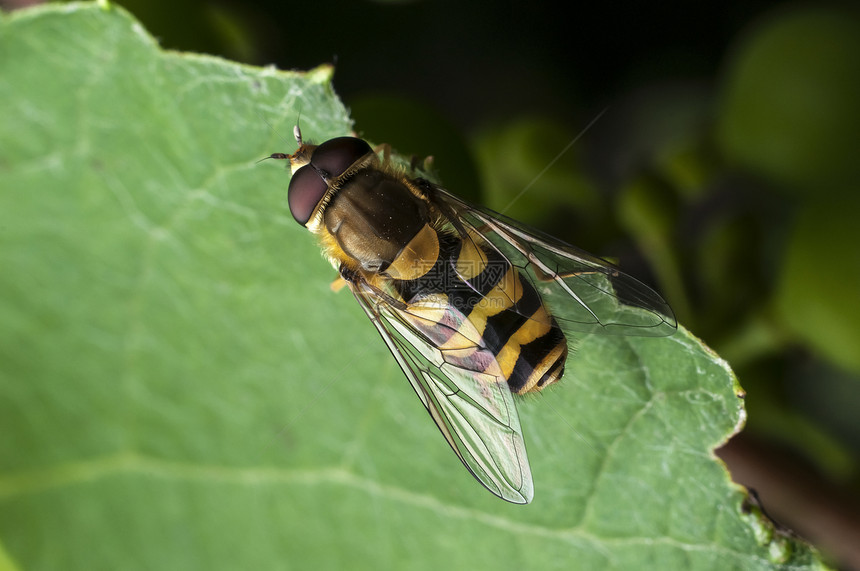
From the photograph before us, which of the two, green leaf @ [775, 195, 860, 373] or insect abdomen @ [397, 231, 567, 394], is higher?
green leaf @ [775, 195, 860, 373]

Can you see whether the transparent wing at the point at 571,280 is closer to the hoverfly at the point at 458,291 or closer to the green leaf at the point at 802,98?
the hoverfly at the point at 458,291

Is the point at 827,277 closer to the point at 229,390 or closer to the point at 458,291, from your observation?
the point at 458,291

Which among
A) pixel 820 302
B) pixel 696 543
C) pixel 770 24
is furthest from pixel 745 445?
pixel 770 24

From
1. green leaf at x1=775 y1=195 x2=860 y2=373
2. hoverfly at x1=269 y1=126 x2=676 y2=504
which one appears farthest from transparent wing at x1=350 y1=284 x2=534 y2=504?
green leaf at x1=775 y1=195 x2=860 y2=373

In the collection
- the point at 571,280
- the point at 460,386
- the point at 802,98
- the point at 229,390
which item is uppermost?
the point at 802,98

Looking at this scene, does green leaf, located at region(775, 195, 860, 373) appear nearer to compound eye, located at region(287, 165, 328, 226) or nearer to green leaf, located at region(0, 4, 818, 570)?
green leaf, located at region(0, 4, 818, 570)

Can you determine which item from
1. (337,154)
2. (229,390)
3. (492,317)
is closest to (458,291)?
(492,317)

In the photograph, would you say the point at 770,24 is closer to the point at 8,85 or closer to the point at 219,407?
the point at 219,407
